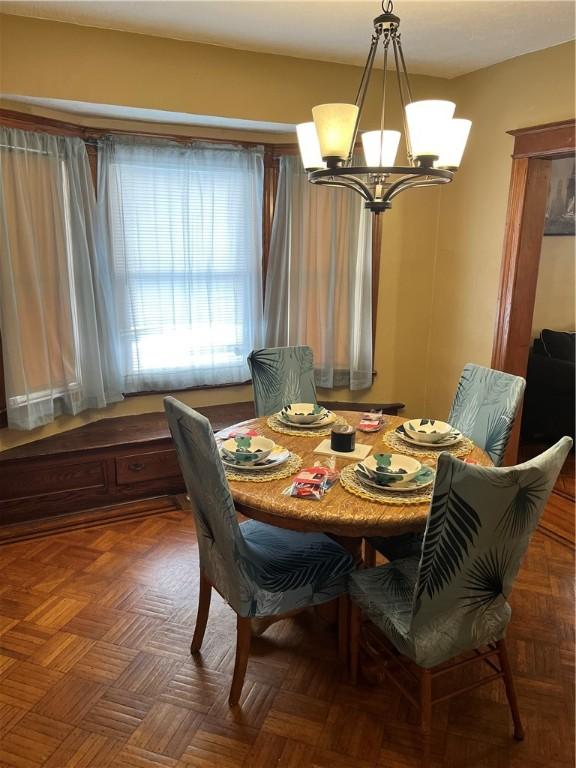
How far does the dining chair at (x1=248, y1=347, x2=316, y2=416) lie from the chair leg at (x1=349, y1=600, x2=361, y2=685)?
1183mm

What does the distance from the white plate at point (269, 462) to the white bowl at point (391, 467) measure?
304mm

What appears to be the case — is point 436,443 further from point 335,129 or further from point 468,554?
point 335,129

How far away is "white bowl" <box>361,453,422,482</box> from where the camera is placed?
1.81 metres

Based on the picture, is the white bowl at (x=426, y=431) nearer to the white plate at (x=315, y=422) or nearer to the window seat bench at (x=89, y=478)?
the white plate at (x=315, y=422)

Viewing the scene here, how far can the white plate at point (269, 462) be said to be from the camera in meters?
→ 1.96

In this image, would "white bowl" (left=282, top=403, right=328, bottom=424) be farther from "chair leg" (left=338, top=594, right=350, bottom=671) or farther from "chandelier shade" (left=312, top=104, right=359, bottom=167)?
"chandelier shade" (left=312, top=104, right=359, bottom=167)

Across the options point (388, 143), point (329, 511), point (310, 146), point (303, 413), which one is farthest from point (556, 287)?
point (329, 511)

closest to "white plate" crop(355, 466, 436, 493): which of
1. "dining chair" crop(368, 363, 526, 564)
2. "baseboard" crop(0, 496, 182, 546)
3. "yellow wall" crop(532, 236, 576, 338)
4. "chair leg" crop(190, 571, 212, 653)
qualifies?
"dining chair" crop(368, 363, 526, 564)

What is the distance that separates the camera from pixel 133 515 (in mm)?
3189

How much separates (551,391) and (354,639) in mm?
2859

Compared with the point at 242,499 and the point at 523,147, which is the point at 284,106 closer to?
the point at 523,147

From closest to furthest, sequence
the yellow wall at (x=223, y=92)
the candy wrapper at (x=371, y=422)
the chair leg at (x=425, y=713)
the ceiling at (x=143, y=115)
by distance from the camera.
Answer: the chair leg at (x=425, y=713) → the candy wrapper at (x=371, y=422) → the yellow wall at (x=223, y=92) → the ceiling at (x=143, y=115)

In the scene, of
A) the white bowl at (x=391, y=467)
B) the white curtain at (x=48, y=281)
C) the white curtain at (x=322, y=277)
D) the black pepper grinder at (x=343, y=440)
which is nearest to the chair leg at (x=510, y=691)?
the white bowl at (x=391, y=467)

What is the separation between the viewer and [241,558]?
1733 millimetres
